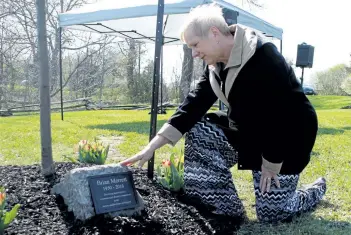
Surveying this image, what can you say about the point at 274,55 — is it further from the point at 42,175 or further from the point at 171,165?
the point at 42,175

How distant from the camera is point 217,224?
2.34 metres

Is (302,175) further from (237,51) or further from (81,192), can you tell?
(81,192)

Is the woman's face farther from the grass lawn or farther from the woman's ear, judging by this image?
the grass lawn

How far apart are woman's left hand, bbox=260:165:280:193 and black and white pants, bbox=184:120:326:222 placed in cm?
8

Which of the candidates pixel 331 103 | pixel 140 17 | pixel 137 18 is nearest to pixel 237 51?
pixel 140 17

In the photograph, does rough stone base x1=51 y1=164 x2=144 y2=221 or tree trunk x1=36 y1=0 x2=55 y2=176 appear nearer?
rough stone base x1=51 y1=164 x2=144 y2=221

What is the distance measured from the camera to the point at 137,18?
338 inches

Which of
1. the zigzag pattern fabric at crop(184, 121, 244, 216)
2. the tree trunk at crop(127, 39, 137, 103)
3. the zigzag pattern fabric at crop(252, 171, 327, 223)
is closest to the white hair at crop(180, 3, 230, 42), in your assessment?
the zigzag pattern fabric at crop(184, 121, 244, 216)

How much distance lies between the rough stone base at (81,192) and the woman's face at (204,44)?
81cm

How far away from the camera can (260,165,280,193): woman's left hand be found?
229 centimetres

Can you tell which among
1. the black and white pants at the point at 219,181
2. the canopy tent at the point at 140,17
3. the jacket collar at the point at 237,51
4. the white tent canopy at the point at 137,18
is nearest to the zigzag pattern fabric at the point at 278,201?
the black and white pants at the point at 219,181

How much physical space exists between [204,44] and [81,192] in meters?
1.01

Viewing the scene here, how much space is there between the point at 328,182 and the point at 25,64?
658 inches

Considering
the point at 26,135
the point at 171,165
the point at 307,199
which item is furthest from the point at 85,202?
the point at 26,135
